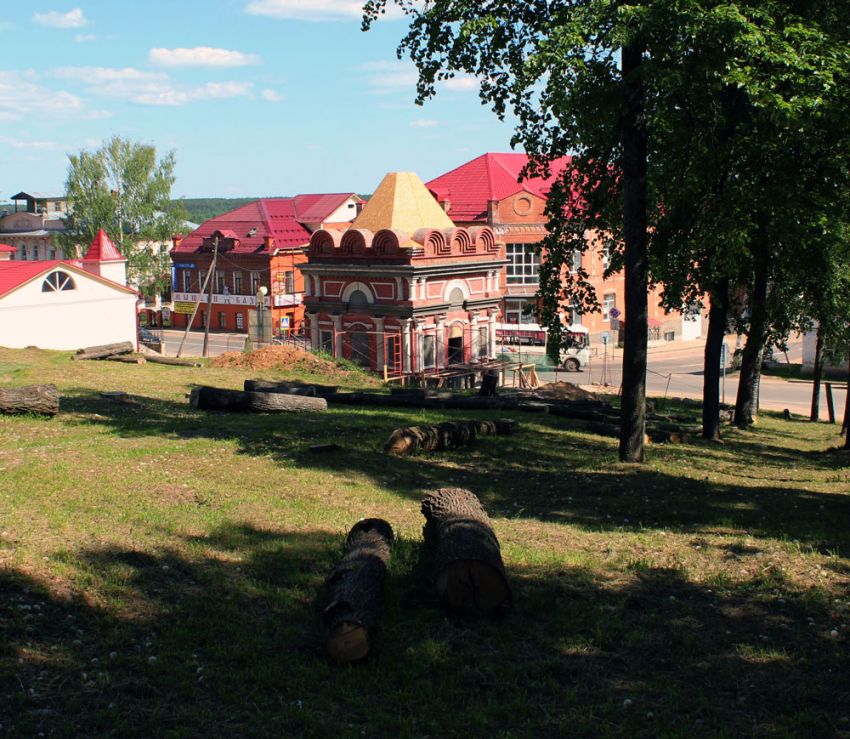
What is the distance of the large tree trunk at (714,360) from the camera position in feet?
72.6

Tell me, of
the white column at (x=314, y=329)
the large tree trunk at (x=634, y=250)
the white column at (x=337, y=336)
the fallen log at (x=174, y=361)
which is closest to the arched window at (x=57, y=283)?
the fallen log at (x=174, y=361)

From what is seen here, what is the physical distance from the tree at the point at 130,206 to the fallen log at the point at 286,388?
51313 millimetres

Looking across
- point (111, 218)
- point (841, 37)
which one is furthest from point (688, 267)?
point (111, 218)

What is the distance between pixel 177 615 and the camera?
Answer: 862 cm

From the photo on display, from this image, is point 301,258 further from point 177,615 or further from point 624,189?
point 177,615

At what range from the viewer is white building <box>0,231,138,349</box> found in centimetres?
3916

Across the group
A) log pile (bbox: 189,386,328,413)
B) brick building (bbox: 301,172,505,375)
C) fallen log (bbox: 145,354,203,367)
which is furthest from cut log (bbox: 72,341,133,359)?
brick building (bbox: 301,172,505,375)

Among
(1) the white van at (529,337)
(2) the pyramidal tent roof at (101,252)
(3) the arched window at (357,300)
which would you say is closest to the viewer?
(3) the arched window at (357,300)

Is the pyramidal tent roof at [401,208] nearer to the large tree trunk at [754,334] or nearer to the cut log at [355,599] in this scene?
the large tree trunk at [754,334]

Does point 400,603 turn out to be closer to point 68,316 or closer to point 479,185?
point 68,316

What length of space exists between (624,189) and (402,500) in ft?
21.4

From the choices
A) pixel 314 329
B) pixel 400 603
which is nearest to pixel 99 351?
pixel 314 329

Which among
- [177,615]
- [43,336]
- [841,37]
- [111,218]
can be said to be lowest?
[177,615]

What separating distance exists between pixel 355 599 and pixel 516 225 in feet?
185
